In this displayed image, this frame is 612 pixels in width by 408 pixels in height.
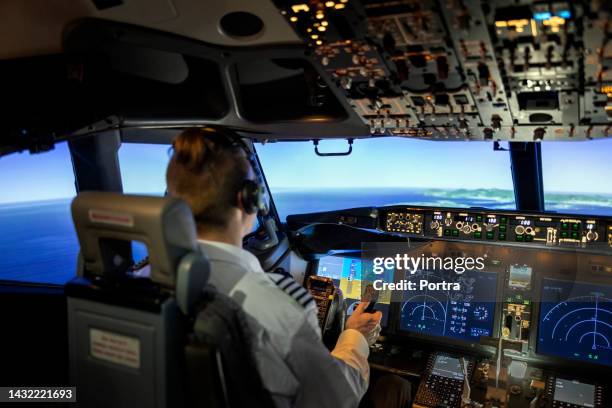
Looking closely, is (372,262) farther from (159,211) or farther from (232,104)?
(159,211)

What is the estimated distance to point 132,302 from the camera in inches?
50.5

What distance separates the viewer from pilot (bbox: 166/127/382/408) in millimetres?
1389

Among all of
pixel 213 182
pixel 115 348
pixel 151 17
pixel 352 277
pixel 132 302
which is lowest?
pixel 115 348

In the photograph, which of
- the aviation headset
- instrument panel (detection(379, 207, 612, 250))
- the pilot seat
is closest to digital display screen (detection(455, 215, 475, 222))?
instrument panel (detection(379, 207, 612, 250))

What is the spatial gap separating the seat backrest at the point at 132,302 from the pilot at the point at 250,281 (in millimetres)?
190

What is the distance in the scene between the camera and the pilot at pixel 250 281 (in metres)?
1.39

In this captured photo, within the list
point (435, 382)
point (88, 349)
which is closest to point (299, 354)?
point (88, 349)

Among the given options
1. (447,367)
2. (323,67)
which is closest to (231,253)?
(323,67)

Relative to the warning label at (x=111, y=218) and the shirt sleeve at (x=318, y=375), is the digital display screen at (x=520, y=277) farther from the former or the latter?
the warning label at (x=111, y=218)

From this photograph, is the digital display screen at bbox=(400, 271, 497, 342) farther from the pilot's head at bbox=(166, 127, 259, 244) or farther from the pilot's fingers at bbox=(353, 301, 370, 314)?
the pilot's head at bbox=(166, 127, 259, 244)

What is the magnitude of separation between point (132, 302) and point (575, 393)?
228 cm

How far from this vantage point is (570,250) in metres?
2.69

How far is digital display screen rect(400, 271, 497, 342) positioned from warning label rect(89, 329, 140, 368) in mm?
2088

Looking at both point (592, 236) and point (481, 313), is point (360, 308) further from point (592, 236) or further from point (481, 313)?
point (592, 236)
